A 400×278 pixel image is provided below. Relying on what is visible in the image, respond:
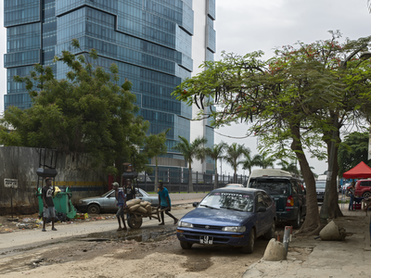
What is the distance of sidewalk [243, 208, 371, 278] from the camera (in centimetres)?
805

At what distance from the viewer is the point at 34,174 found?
68.5ft

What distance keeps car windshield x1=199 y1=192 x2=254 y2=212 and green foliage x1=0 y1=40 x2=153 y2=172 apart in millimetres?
12589

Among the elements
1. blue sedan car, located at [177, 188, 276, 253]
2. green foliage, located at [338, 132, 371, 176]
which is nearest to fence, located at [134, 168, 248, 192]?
green foliage, located at [338, 132, 371, 176]

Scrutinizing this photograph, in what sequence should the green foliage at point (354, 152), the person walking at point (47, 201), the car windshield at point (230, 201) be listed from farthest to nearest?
the green foliage at point (354, 152), the person walking at point (47, 201), the car windshield at point (230, 201)

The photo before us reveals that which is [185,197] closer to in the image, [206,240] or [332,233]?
[332,233]

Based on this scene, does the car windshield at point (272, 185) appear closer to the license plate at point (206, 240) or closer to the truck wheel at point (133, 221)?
the truck wheel at point (133, 221)

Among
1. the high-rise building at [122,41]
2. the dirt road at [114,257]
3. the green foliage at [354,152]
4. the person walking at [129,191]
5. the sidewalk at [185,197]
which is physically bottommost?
the sidewalk at [185,197]

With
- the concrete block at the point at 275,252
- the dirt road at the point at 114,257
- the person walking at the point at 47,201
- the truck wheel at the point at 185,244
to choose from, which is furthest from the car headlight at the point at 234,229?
the person walking at the point at 47,201

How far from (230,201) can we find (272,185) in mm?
5275

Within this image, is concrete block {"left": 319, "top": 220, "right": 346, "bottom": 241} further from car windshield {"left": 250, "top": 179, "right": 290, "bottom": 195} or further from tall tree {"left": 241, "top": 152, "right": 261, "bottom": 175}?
tall tree {"left": 241, "top": 152, "right": 261, "bottom": 175}

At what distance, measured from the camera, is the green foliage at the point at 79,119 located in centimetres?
2234

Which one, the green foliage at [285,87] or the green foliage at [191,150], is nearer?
the green foliage at [285,87]

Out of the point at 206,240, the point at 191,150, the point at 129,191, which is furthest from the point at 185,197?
the point at 206,240

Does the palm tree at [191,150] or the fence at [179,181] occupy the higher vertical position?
the palm tree at [191,150]
